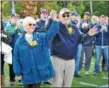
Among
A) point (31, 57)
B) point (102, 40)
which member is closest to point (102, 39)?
point (102, 40)

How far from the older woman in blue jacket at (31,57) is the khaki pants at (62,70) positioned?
2.14 ft

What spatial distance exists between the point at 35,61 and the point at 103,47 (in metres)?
5.21

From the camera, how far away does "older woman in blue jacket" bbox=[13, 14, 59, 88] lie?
5.87 meters

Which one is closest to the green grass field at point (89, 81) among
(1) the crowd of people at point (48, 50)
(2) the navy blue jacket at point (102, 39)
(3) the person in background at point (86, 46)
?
(3) the person in background at point (86, 46)

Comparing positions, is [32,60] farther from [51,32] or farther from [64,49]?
[64,49]

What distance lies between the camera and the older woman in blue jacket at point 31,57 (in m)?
5.87

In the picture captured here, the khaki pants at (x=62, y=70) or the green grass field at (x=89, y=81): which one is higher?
the khaki pants at (x=62, y=70)

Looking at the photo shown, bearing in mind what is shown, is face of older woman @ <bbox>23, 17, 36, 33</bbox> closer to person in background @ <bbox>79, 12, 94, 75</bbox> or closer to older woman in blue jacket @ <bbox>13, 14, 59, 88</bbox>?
older woman in blue jacket @ <bbox>13, 14, 59, 88</bbox>

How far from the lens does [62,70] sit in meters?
6.65

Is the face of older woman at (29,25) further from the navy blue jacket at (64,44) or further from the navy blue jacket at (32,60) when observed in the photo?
the navy blue jacket at (64,44)

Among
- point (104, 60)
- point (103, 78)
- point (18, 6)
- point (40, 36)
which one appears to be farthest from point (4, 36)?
point (18, 6)

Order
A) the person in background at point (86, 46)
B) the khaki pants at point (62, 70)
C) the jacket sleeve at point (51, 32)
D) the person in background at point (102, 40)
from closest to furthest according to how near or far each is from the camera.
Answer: the jacket sleeve at point (51, 32) → the khaki pants at point (62, 70) → the person in background at point (86, 46) → the person in background at point (102, 40)

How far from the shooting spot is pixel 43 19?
29.5 feet

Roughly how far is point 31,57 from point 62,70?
3.21ft
